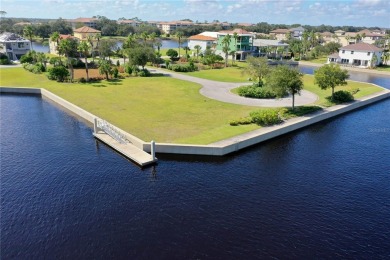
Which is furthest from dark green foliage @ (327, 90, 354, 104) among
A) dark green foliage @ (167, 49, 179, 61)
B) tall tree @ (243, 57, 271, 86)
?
dark green foliage @ (167, 49, 179, 61)

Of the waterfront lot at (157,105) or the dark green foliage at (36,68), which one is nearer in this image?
the waterfront lot at (157,105)

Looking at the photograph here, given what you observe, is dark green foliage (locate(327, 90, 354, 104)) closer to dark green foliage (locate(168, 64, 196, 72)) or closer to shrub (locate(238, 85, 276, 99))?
shrub (locate(238, 85, 276, 99))

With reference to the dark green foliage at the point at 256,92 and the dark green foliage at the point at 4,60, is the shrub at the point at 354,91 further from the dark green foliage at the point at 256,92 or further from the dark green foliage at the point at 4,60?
the dark green foliage at the point at 4,60

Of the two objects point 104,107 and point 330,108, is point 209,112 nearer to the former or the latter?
point 104,107

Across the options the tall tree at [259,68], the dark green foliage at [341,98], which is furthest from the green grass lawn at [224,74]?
the dark green foliage at [341,98]

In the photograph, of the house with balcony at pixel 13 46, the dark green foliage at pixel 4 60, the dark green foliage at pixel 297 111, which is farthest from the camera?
the house with balcony at pixel 13 46

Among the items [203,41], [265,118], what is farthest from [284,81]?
[203,41]

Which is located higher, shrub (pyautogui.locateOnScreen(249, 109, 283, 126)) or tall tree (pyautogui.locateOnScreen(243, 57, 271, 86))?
tall tree (pyautogui.locateOnScreen(243, 57, 271, 86))

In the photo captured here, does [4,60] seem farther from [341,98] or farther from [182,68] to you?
[341,98]
